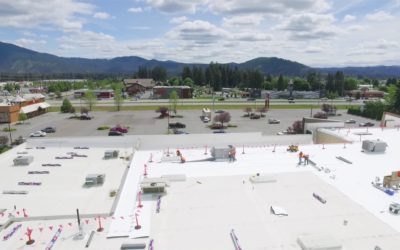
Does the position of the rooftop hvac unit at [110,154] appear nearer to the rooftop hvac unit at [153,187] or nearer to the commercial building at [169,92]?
the rooftop hvac unit at [153,187]

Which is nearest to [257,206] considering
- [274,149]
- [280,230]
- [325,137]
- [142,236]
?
[280,230]

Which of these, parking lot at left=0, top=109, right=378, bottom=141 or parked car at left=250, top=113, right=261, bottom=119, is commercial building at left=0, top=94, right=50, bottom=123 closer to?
parking lot at left=0, top=109, right=378, bottom=141

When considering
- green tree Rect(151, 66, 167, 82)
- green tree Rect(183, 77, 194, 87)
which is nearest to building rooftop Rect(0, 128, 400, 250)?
green tree Rect(183, 77, 194, 87)

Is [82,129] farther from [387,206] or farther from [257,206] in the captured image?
[387,206]

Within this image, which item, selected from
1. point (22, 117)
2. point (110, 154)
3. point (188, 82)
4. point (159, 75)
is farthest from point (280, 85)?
point (110, 154)

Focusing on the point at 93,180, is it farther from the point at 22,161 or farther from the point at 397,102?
the point at 397,102
